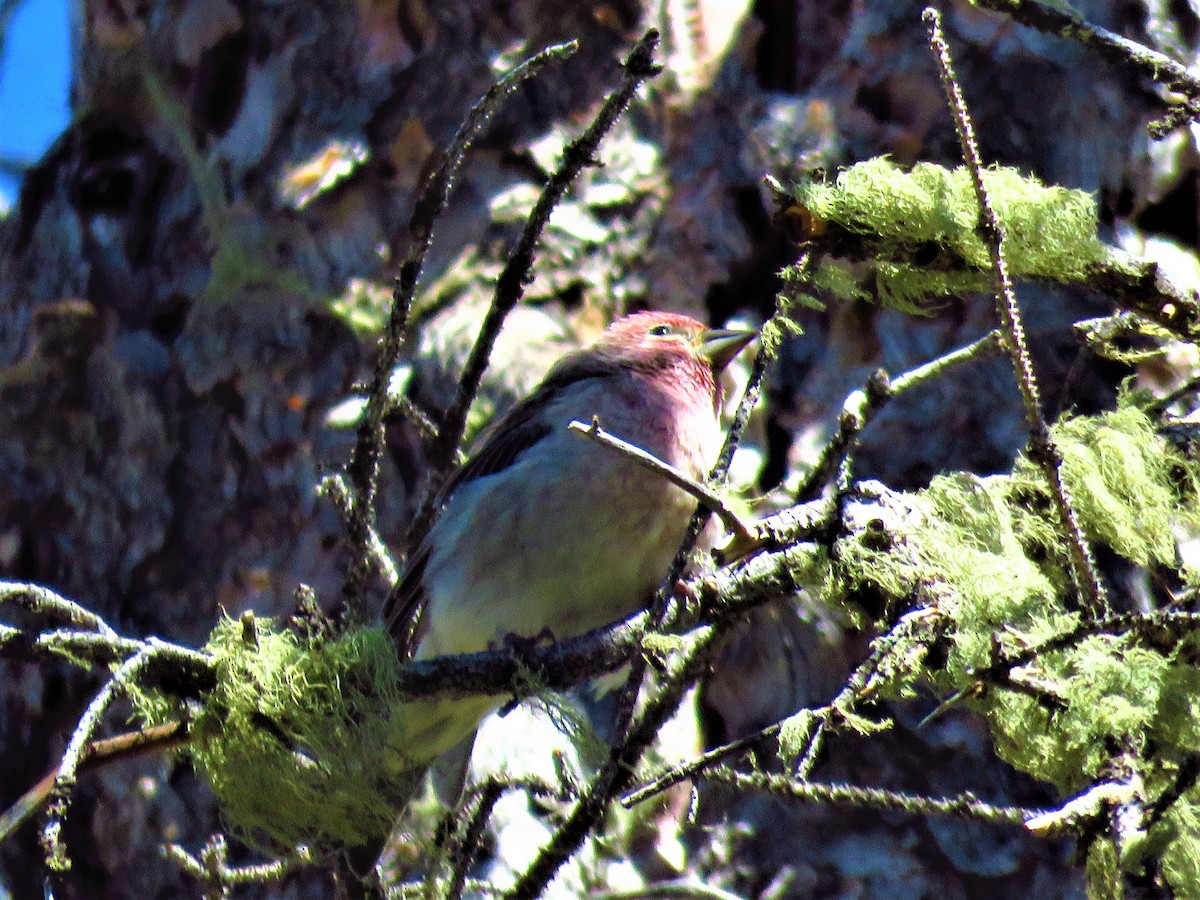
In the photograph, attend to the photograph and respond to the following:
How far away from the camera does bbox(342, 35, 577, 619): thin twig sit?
8.14 ft

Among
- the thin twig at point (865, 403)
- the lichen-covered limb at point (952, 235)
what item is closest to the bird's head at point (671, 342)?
the thin twig at point (865, 403)

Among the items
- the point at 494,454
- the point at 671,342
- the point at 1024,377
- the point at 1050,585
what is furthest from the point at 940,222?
the point at 494,454

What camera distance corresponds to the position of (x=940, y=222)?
2551 mm

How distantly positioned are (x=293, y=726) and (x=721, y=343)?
242 centimetres

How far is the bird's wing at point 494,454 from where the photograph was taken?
4.12 meters

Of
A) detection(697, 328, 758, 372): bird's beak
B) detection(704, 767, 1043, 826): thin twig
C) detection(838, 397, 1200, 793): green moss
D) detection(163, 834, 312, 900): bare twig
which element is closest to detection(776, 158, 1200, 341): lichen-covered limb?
detection(838, 397, 1200, 793): green moss

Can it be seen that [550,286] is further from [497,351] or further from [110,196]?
[110,196]

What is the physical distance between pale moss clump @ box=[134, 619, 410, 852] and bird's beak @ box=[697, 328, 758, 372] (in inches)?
87.4

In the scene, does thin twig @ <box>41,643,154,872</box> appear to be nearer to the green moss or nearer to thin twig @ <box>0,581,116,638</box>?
thin twig @ <box>0,581,116,638</box>

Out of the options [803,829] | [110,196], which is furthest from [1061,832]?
[110,196]

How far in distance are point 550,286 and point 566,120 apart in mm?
687

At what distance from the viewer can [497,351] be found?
5.02 m

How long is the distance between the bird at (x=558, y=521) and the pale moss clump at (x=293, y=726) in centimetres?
97

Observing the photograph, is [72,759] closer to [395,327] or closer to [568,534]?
[395,327]
